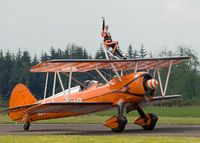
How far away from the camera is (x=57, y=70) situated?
2461cm

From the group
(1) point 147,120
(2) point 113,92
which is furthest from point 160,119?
(2) point 113,92

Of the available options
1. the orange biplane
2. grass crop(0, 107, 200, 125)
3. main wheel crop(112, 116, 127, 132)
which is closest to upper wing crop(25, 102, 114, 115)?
the orange biplane

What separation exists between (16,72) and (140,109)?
4167 inches

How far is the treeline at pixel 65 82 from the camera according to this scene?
9988 cm

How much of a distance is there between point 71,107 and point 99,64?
2.11 meters

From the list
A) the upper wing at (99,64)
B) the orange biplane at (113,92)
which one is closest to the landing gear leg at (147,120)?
the orange biplane at (113,92)

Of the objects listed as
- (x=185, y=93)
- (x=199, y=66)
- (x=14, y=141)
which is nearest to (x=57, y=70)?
(x=14, y=141)

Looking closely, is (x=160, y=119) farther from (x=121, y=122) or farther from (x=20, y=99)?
(x=121, y=122)

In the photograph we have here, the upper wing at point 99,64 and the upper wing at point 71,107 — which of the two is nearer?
the upper wing at point 71,107

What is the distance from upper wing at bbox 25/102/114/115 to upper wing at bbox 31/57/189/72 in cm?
155

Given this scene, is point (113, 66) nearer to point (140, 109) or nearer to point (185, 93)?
point (140, 109)

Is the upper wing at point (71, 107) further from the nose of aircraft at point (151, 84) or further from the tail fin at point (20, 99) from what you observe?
the tail fin at point (20, 99)

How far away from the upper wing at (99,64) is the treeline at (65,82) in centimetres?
5179

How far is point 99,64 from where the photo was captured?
2331 cm
